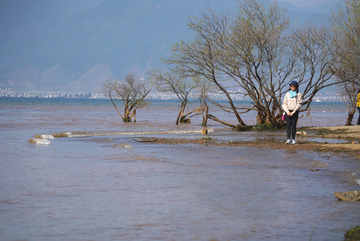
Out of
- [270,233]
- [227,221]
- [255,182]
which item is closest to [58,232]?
[227,221]

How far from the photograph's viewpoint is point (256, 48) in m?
19.9

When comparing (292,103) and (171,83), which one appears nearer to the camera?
(292,103)

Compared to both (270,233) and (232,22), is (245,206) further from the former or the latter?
Answer: (232,22)

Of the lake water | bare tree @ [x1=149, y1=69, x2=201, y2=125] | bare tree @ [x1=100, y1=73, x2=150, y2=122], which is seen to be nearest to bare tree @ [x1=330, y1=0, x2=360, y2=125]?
the lake water

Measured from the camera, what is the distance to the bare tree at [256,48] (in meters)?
19.6

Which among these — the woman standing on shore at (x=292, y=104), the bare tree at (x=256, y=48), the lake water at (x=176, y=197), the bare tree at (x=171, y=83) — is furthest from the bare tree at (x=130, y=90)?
the lake water at (x=176, y=197)

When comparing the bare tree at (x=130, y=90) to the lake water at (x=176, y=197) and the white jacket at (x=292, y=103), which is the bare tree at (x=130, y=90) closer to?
the white jacket at (x=292, y=103)

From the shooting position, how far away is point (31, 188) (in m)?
7.26

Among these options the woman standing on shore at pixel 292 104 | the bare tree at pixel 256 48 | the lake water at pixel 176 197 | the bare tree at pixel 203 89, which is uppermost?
the bare tree at pixel 256 48

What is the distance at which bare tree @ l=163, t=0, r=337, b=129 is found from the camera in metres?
19.6

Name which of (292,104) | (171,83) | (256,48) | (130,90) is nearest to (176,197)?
(292,104)

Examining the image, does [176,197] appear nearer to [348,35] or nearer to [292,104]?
[292,104]

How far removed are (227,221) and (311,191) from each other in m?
2.46

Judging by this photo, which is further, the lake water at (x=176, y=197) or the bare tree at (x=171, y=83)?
the bare tree at (x=171, y=83)
